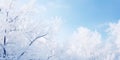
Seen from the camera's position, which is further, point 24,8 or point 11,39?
point 24,8

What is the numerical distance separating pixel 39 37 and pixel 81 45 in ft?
136

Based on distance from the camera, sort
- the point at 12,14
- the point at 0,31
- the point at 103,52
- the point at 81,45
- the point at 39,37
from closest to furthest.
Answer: the point at 0,31 < the point at 12,14 < the point at 39,37 < the point at 81,45 < the point at 103,52

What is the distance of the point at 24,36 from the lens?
12.7m

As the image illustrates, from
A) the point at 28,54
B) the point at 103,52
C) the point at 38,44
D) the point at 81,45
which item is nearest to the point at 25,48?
the point at 28,54

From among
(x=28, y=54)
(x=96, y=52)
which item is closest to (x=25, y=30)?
(x=28, y=54)

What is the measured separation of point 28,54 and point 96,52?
45772mm

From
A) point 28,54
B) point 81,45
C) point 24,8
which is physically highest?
point 81,45

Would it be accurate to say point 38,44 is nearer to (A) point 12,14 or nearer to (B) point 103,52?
(A) point 12,14

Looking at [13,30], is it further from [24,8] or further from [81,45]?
[81,45]

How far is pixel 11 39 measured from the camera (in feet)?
40.1

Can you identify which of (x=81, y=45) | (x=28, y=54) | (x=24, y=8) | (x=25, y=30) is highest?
(x=81, y=45)

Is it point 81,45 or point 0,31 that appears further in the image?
point 81,45

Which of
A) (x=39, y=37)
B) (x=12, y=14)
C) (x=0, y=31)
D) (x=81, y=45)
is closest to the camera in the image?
(x=0, y=31)

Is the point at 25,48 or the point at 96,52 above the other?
the point at 96,52
